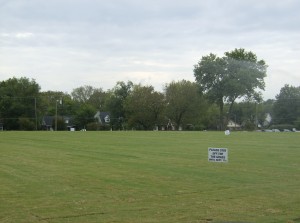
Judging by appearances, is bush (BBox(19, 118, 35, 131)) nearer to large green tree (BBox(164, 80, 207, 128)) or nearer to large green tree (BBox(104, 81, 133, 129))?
large green tree (BBox(104, 81, 133, 129))

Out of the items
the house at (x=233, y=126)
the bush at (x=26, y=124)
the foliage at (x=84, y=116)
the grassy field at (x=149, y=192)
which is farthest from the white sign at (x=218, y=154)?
the house at (x=233, y=126)

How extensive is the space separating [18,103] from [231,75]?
51.2m

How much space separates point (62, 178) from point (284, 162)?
10657 millimetres

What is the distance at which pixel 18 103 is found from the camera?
114812 mm

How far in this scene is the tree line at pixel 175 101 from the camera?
99438 mm

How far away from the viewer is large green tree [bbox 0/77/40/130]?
114 metres

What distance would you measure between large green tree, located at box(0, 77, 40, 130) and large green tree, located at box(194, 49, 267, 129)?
40533 millimetres

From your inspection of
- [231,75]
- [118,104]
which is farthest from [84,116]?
[231,75]

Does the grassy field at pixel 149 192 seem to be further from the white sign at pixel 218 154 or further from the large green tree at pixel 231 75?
the large green tree at pixel 231 75

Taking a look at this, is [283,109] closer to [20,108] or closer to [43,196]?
[20,108]

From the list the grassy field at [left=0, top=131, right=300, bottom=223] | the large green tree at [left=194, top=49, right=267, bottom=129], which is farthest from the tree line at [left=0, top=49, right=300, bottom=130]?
the grassy field at [left=0, top=131, right=300, bottom=223]

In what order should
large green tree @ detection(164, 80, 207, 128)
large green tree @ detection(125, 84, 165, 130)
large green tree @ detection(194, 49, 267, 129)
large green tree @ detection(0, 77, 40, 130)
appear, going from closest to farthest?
large green tree @ detection(194, 49, 267, 129)
large green tree @ detection(0, 77, 40, 130)
large green tree @ detection(164, 80, 207, 128)
large green tree @ detection(125, 84, 165, 130)

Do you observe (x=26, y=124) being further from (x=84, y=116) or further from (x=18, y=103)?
(x=84, y=116)

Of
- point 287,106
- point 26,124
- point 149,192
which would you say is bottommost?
point 149,192
